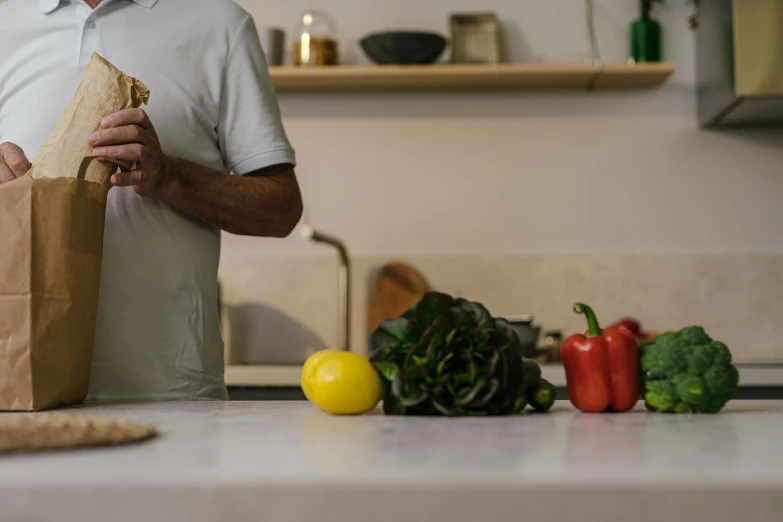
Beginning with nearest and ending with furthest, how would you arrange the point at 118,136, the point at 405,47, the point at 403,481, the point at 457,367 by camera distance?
1. the point at 403,481
2. the point at 457,367
3. the point at 118,136
4. the point at 405,47

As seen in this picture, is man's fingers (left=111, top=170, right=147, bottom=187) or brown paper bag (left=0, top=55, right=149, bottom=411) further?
man's fingers (left=111, top=170, right=147, bottom=187)

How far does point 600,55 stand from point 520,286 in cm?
79

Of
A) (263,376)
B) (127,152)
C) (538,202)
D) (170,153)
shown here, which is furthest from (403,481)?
(538,202)

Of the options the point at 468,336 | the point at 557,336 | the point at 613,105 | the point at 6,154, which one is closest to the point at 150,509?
the point at 468,336

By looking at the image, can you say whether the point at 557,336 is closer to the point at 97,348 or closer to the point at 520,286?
the point at 520,286

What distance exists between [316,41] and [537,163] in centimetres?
80

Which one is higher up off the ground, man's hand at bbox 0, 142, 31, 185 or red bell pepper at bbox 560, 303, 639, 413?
man's hand at bbox 0, 142, 31, 185

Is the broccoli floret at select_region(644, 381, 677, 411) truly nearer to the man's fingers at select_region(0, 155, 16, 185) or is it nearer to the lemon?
the lemon

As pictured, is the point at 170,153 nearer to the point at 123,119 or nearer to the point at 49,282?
the point at 123,119

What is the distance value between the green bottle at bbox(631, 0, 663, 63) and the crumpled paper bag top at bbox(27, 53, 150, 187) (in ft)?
6.56

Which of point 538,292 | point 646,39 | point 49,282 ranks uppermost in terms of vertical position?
point 646,39

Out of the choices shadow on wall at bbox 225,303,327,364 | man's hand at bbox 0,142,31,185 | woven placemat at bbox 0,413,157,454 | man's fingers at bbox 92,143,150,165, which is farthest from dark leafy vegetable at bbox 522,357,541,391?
shadow on wall at bbox 225,303,327,364

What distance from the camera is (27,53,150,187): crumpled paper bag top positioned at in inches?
39.6

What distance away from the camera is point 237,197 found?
1.25 meters
